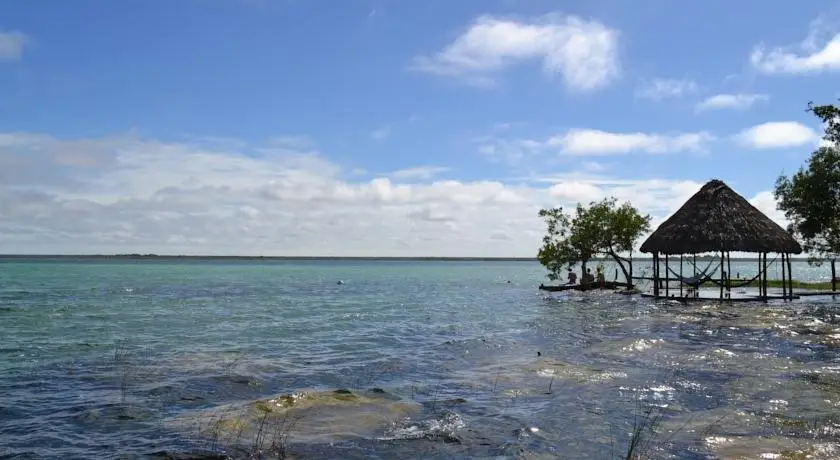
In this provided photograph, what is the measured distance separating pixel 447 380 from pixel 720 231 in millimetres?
24756

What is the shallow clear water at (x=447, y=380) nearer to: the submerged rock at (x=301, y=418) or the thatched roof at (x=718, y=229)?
the submerged rock at (x=301, y=418)

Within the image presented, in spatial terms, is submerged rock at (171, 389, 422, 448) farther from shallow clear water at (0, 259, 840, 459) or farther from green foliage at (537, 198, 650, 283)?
green foliage at (537, 198, 650, 283)

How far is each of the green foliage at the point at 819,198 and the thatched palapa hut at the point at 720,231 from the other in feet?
7.17

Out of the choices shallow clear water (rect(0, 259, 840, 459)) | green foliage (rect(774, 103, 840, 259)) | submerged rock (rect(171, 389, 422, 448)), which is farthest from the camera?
green foliage (rect(774, 103, 840, 259))

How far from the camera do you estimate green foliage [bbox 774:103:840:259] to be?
105 feet

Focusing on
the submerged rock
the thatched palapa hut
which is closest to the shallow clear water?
the submerged rock

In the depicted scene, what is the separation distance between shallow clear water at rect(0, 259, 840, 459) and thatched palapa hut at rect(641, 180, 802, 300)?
4.20 metres

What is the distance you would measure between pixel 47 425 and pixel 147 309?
27012mm

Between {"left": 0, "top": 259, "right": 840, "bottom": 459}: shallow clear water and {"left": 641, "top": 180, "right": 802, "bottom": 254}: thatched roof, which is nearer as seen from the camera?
{"left": 0, "top": 259, "right": 840, "bottom": 459}: shallow clear water

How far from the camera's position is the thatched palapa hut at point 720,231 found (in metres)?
34.2

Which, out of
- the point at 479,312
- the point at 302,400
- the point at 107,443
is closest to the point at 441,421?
the point at 302,400

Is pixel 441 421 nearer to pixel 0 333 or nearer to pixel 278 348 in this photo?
pixel 278 348

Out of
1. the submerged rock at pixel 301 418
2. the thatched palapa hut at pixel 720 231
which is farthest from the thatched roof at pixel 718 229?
the submerged rock at pixel 301 418

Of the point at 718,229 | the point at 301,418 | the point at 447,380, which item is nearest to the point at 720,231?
the point at 718,229
